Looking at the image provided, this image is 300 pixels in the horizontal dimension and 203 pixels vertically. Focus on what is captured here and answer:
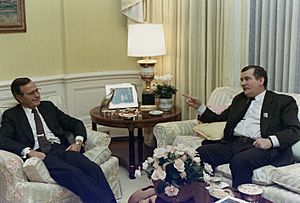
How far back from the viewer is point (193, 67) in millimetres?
4422

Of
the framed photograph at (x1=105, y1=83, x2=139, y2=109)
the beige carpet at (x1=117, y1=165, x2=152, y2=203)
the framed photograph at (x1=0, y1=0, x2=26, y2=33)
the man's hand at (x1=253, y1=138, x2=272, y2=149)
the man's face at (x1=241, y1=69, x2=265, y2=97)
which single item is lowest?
the beige carpet at (x1=117, y1=165, x2=152, y2=203)

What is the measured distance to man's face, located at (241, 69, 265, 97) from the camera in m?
3.33

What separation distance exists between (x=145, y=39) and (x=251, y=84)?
1361 millimetres

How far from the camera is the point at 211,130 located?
3.54m

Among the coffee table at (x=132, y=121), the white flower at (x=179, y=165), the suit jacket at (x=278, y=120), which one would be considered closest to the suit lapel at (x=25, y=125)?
the coffee table at (x=132, y=121)

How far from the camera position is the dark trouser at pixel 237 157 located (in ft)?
9.94

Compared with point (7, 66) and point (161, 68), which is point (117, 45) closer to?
point (161, 68)

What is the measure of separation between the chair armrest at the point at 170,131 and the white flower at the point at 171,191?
4.48 ft

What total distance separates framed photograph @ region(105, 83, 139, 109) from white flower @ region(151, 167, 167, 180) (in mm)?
1924

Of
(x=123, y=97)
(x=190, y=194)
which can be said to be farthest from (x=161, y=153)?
(x=123, y=97)

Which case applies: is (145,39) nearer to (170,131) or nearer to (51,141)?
(170,131)

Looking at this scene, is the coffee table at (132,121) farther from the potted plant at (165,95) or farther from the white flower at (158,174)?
the white flower at (158,174)

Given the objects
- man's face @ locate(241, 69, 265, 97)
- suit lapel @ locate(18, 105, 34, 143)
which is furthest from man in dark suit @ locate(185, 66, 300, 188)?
suit lapel @ locate(18, 105, 34, 143)

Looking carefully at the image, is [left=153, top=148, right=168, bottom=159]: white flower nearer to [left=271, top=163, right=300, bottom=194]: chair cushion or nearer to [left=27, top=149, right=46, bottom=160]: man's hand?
[left=271, top=163, right=300, bottom=194]: chair cushion
